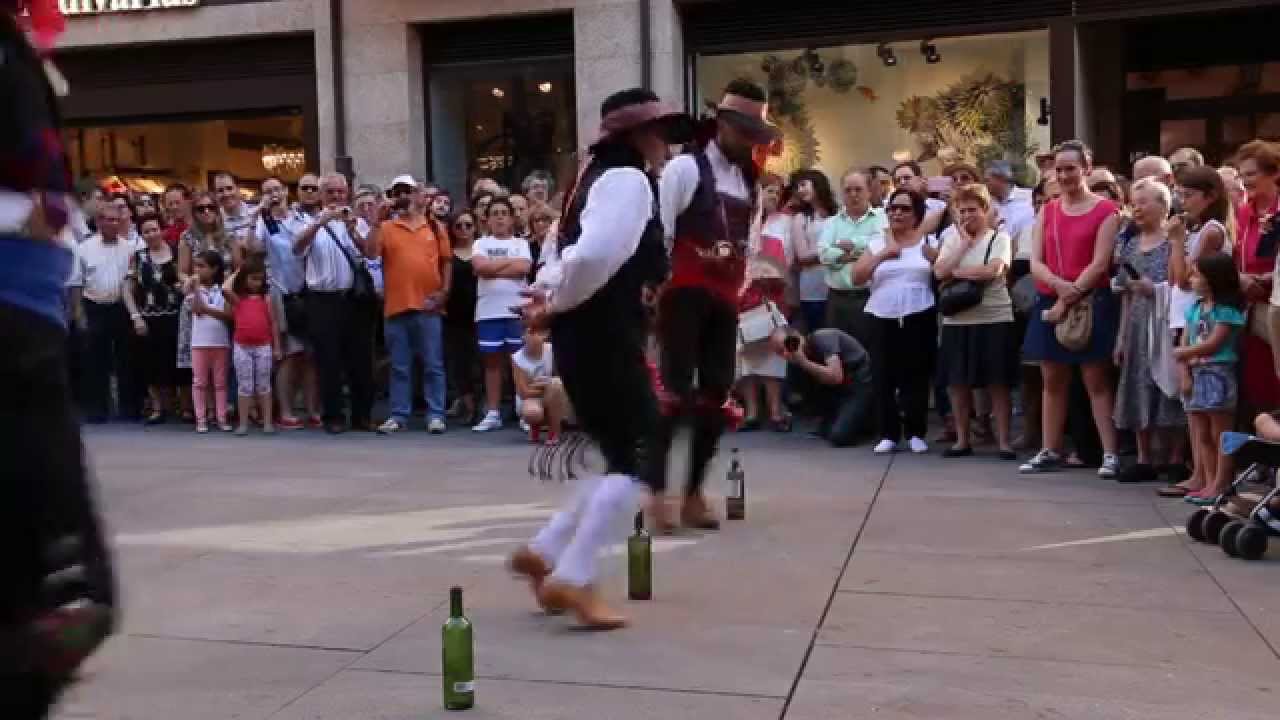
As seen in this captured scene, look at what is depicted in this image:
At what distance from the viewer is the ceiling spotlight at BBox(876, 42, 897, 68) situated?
14.9 m

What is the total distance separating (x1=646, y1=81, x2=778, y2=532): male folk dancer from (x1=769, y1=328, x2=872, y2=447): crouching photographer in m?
3.23

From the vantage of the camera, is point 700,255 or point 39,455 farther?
point 700,255

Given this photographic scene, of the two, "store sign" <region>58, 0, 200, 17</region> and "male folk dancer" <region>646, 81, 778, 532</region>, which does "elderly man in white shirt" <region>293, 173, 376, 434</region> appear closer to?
"male folk dancer" <region>646, 81, 778, 532</region>

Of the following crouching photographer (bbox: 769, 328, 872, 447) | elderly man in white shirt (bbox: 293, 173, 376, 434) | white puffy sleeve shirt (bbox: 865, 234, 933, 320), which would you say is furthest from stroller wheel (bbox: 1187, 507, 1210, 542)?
elderly man in white shirt (bbox: 293, 173, 376, 434)

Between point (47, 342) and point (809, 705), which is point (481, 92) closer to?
point (809, 705)

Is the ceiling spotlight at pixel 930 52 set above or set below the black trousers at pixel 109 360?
above

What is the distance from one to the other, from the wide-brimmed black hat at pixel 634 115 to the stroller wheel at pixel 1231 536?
323 cm

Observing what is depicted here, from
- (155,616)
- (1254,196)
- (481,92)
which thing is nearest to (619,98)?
(155,616)

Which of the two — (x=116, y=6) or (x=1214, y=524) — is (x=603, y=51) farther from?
(x=1214, y=524)

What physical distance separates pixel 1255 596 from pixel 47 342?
504 cm

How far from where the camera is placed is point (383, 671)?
483 centimetres

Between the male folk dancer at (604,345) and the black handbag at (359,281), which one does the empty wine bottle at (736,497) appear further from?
the black handbag at (359,281)

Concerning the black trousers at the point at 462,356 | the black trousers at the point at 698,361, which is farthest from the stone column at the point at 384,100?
the black trousers at the point at 698,361

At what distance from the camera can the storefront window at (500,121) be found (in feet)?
51.8
